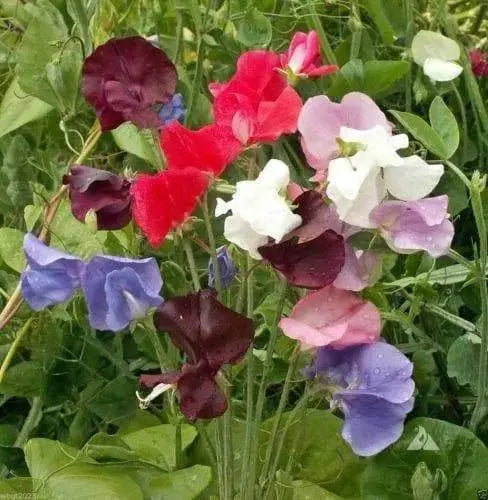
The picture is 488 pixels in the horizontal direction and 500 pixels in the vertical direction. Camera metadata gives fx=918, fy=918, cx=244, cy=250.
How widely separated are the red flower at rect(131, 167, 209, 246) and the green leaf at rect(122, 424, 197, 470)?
26cm

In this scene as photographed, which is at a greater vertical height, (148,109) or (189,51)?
(148,109)

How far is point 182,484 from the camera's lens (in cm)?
73

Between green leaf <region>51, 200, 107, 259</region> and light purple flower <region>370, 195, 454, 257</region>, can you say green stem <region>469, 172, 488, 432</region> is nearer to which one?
light purple flower <region>370, 195, 454, 257</region>

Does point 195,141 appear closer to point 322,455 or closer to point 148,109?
→ point 148,109

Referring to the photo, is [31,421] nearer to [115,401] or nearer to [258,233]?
[115,401]

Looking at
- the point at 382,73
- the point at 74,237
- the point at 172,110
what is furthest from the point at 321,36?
the point at 74,237

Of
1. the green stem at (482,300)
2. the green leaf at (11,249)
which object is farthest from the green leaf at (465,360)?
the green leaf at (11,249)

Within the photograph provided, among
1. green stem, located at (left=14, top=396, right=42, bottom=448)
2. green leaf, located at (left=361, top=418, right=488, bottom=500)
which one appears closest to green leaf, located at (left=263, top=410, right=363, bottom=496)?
green leaf, located at (left=361, top=418, right=488, bottom=500)

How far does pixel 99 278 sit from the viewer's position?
587mm

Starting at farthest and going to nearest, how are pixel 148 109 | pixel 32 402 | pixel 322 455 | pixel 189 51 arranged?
pixel 189 51 < pixel 32 402 < pixel 322 455 < pixel 148 109

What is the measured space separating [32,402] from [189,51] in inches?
18.2

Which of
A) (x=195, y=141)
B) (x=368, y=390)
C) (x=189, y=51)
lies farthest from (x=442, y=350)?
(x=189, y=51)

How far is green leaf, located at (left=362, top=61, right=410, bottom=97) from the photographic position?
93cm

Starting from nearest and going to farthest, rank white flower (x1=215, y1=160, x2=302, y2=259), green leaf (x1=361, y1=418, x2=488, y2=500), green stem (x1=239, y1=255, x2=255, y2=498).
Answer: white flower (x1=215, y1=160, x2=302, y2=259) < green stem (x1=239, y1=255, x2=255, y2=498) < green leaf (x1=361, y1=418, x2=488, y2=500)
